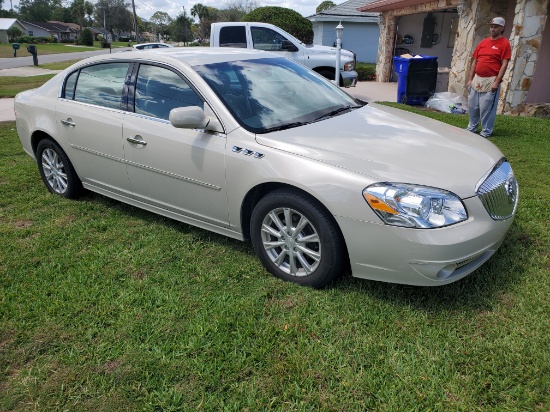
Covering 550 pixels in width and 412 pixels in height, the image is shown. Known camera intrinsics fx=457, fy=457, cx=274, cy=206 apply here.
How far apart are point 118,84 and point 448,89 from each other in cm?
1022

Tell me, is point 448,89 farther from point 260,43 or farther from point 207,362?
point 207,362

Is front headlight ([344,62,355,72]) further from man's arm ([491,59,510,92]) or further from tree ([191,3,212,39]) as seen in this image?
tree ([191,3,212,39])

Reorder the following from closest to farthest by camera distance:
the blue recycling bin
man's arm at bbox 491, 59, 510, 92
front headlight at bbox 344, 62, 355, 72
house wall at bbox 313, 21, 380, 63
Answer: man's arm at bbox 491, 59, 510, 92, the blue recycling bin, front headlight at bbox 344, 62, 355, 72, house wall at bbox 313, 21, 380, 63

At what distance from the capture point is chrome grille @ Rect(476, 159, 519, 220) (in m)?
2.86

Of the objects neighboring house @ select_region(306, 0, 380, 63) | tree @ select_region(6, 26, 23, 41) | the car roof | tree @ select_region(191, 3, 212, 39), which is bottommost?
the car roof

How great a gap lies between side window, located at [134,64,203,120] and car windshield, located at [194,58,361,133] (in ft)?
0.63

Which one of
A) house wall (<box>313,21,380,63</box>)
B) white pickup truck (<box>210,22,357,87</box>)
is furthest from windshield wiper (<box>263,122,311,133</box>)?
house wall (<box>313,21,380,63</box>)

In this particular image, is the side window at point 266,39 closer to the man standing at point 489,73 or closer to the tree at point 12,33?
the man standing at point 489,73

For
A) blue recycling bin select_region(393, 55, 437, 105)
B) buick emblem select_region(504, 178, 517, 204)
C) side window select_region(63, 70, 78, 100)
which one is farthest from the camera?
blue recycling bin select_region(393, 55, 437, 105)

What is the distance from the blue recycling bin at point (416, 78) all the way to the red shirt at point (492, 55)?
12.3ft

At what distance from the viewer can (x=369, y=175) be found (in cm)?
274

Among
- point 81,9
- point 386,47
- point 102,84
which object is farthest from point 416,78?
point 81,9

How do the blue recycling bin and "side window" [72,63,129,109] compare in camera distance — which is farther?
the blue recycling bin

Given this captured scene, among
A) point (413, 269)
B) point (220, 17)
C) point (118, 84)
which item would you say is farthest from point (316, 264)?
point (220, 17)
